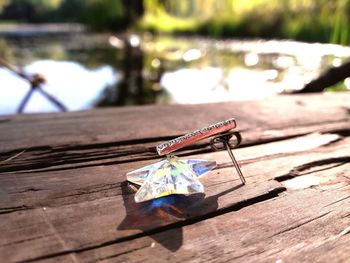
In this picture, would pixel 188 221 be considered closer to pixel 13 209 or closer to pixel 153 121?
pixel 13 209

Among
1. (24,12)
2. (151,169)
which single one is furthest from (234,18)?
(24,12)

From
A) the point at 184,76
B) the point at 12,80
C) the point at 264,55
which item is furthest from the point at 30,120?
the point at 264,55

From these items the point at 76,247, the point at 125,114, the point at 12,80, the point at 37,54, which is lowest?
the point at 76,247

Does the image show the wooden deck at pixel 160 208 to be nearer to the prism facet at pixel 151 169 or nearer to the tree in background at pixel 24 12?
the prism facet at pixel 151 169

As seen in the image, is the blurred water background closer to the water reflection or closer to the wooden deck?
A: the water reflection

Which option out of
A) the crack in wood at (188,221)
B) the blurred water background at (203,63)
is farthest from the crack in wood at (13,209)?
the blurred water background at (203,63)

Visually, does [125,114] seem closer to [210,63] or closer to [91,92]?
[91,92]

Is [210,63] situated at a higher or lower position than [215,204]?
higher
